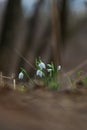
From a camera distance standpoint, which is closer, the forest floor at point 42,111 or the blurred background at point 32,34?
the forest floor at point 42,111

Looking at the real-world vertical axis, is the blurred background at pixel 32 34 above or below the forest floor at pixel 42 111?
above

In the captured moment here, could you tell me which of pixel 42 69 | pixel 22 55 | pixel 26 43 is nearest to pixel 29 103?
pixel 42 69

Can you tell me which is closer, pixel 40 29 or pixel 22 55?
pixel 22 55

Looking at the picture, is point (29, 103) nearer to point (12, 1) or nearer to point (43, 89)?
point (43, 89)

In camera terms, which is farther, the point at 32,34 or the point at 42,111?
the point at 32,34

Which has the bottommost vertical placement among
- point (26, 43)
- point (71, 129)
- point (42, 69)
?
point (71, 129)

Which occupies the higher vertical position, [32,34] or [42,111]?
[32,34]
